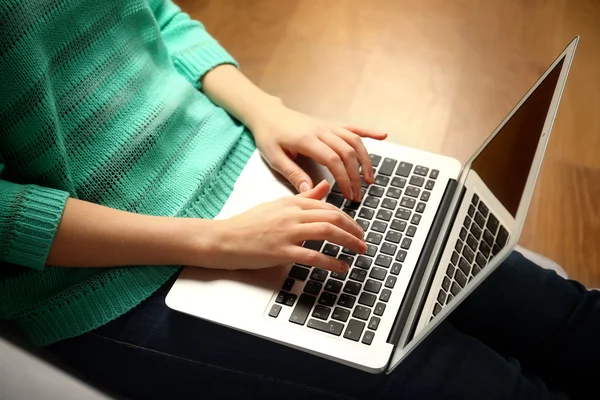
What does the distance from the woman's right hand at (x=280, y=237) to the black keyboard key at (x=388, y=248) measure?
0.05 m

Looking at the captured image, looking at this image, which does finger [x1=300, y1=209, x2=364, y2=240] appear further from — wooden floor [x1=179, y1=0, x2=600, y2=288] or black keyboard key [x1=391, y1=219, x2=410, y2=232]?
wooden floor [x1=179, y1=0, x2=600, y2=288]

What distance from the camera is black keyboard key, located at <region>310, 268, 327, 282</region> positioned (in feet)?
2.54

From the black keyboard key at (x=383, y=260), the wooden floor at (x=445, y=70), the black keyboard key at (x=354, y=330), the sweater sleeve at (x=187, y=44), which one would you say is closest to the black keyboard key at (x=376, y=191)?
the black keyboard key at (x=383, y=260)

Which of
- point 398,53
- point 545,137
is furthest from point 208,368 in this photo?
point 398,53

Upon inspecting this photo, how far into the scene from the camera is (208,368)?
0.76 m

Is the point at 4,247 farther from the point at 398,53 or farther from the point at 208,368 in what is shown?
the point at 398,53

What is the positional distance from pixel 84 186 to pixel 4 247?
12 centimetres

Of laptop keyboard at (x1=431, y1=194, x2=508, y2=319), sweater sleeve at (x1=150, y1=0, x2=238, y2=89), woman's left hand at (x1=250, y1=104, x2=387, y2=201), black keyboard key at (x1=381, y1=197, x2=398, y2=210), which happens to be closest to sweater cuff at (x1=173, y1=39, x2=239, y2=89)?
sweater sleeve at (x1=150, y1=0, x2=238, y2=89)

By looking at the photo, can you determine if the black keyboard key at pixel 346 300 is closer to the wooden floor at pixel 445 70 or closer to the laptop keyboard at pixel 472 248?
the laptop keyboard at pixel 472 248

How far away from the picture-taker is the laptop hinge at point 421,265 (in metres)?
0.73

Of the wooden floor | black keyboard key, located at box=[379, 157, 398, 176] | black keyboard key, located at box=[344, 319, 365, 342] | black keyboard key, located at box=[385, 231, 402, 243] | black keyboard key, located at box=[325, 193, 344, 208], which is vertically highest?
black keyboard key, located at box=[325, 193, 344, 208]

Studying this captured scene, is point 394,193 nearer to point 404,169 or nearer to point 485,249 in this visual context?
point 404,169

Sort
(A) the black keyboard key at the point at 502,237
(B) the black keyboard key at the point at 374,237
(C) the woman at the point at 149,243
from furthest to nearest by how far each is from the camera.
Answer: (B) the black keyboard key at the point at 374,237 < (C) the woman at the point at 149,243 < (A) the black keyboard key at the point at 502,237

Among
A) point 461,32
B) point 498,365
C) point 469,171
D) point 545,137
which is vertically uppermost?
point 545,137
